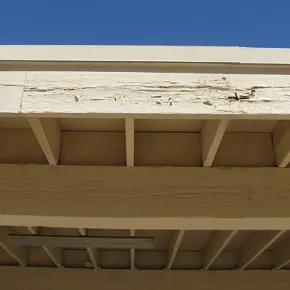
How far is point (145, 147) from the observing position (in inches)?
93.8

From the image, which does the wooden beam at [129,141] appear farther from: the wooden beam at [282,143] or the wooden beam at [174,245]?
the wooden beam at [174,245]

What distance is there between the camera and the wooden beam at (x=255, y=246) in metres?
3.55

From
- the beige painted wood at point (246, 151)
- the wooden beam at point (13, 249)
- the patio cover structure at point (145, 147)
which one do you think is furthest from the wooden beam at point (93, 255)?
the beige painted wood at point (246, 151)

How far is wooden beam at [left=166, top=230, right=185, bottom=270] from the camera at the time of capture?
3444 mm

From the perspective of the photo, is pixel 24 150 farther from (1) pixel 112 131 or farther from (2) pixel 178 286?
(2) pixel 178 286

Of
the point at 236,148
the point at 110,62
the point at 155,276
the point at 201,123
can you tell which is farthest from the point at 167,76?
the point at 155,276

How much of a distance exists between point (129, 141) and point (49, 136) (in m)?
0.38

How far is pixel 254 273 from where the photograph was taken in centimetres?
439

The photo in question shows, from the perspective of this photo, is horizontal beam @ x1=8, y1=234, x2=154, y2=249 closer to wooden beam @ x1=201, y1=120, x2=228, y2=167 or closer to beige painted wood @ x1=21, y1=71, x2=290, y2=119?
wooden beam @ x1=201, y1=120, x2=228, y2=167

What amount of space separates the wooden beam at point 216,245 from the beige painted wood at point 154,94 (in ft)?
6.43

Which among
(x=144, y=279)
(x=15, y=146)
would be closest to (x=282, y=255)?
(x=144, y=279)

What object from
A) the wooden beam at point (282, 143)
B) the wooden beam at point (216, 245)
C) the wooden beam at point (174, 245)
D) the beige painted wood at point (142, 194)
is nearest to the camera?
the wooden beam at point (282, 143)

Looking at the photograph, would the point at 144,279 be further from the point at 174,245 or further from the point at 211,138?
the point at 211,138

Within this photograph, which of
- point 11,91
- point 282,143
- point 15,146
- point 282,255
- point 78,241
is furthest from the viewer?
point 282,255
